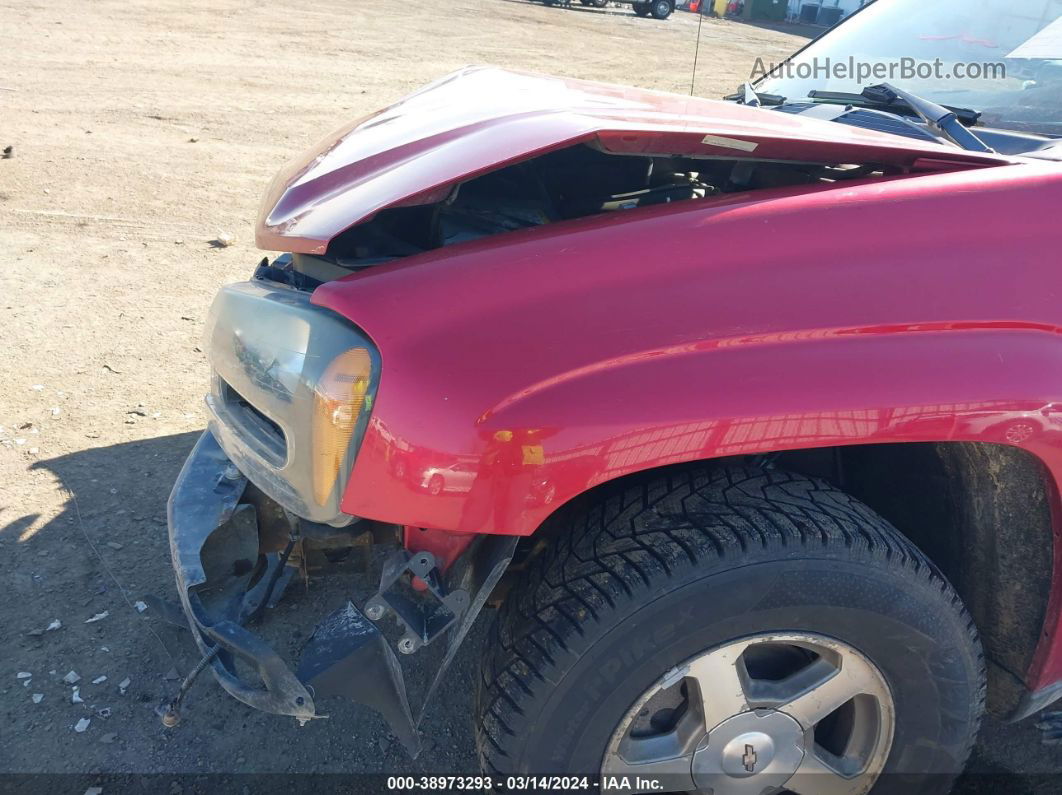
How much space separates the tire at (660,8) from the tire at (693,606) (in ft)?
96.8

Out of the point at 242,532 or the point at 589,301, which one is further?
the point at 242,532

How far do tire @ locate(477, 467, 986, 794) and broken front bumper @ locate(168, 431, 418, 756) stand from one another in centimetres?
26

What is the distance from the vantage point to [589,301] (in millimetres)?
1574

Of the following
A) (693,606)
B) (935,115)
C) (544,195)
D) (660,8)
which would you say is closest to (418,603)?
(693,606)

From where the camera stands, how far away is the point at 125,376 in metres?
4.17

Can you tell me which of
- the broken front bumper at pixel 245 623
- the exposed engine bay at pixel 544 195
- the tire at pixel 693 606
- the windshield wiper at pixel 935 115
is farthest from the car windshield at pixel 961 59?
the broken front bumper at pixel 245 623

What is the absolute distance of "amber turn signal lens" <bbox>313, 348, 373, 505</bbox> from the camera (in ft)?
5.18

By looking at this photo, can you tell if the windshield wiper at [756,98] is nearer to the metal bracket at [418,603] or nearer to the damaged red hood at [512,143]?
the damaged red hood at [512,143]

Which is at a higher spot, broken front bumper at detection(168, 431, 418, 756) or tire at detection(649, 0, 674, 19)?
tire at detection(649, 0, 674, 19)

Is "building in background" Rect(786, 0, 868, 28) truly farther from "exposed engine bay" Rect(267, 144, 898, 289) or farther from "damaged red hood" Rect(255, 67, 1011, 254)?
"damaged red hood" Rect(255, 67, 1011, 254)

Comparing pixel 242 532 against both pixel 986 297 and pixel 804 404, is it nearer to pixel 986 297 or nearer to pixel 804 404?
pixel 804 404

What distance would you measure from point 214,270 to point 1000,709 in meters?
4.93

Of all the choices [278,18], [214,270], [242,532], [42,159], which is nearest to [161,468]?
[242,532]

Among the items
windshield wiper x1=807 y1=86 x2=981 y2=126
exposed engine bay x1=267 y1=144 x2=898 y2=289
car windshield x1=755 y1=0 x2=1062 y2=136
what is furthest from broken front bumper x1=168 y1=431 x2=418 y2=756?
car windshield x1=755 y1=0 x2=1062 y2=136
